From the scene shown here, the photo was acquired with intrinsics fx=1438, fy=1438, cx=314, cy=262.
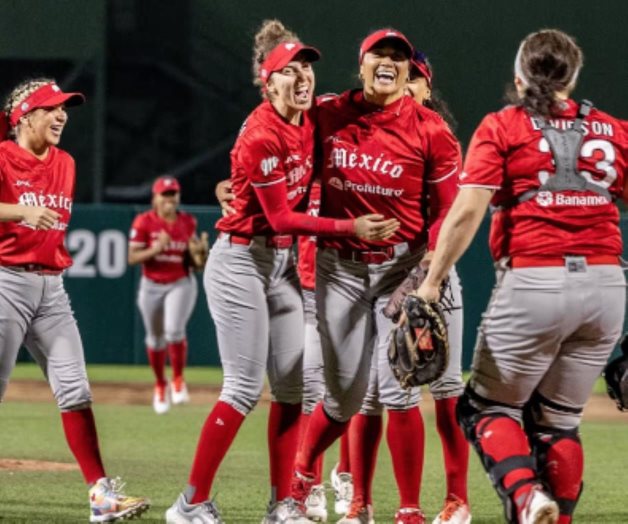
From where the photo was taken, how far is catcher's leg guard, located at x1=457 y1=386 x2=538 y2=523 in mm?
4523

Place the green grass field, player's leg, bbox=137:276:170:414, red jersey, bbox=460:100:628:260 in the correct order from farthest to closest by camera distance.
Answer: player's leg, bbox=137:276:170:414 → the green grass field → red jersey, bbox=460:100:628:260

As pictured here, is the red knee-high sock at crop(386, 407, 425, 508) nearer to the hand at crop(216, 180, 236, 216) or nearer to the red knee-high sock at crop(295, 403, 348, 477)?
the red knee-high sock at crop(295, 403, 348, 477)

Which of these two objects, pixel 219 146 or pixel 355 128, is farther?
pixel 219 146

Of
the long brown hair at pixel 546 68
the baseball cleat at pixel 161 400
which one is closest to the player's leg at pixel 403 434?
the long brown hair at pixel 546 68

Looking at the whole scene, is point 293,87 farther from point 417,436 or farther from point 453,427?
point 453,427

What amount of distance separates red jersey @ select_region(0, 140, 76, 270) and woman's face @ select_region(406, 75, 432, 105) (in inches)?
58.8

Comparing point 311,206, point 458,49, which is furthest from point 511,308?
point 458,49

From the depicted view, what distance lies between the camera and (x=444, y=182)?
5.44 m

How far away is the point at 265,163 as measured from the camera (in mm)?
5254

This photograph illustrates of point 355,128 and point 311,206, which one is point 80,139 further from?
point 355,128

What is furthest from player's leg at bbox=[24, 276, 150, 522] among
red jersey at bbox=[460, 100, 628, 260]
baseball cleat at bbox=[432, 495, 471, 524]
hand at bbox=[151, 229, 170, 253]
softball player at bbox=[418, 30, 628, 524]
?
hand at bbox=[151, 229, 170, 253]

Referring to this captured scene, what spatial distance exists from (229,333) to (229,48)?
433 inches

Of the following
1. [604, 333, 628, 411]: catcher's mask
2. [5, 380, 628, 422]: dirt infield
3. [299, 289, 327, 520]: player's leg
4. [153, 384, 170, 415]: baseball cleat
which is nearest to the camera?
[604, 333, 628, 411]: catcher's mask

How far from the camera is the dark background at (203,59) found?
14938 millimetres
